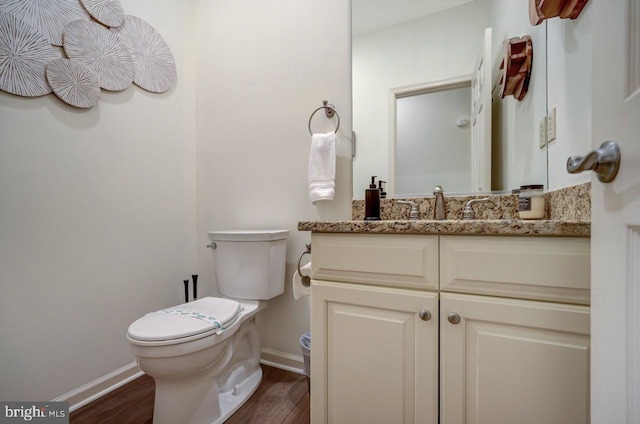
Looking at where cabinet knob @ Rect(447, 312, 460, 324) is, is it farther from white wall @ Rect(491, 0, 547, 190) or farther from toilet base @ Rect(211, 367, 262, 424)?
toilet base @ Rect(211, 367, 262, 424)

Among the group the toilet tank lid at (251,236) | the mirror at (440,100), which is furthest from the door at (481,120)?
the toilet tank lid at (251,236)

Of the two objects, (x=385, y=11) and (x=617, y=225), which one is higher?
(x=385, y=11)

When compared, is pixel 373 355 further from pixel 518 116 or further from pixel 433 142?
pixel 518 116

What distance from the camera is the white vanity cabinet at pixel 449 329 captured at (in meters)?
0.63

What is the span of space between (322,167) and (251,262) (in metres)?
0.62

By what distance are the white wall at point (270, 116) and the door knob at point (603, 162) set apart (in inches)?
42.5

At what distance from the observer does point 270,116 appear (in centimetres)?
169

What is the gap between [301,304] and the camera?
1609 millimetres

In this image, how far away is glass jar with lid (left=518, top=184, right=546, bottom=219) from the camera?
3.17 feet

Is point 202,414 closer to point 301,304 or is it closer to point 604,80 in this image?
point 301,304

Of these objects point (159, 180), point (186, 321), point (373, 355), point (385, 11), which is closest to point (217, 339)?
point (186, 321)

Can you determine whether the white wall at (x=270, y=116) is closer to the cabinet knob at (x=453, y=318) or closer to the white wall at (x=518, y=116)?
the white wall at (x=518, y=116)

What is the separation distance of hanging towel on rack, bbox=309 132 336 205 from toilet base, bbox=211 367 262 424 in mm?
988

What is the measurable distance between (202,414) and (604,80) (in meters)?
1.58
